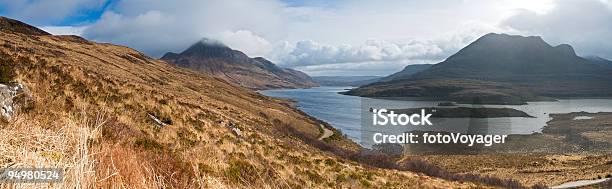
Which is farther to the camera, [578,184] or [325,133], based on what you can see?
[325,133]

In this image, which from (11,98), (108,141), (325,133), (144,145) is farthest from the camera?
(325,133)

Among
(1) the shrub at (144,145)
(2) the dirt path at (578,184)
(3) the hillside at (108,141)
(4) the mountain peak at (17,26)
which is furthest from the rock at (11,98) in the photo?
(4) the mountain peak at (17,26)

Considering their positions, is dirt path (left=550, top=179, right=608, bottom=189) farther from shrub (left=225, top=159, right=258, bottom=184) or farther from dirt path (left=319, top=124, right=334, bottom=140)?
shrub (left=225, top=159, right=258, bottom=184)

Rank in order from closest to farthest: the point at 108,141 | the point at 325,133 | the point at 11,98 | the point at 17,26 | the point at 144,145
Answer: the point at 108,141 < the point at 144,145 < the point at 11,98 < the point at 325,133 < the point at 17,26

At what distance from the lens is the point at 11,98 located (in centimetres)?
1048

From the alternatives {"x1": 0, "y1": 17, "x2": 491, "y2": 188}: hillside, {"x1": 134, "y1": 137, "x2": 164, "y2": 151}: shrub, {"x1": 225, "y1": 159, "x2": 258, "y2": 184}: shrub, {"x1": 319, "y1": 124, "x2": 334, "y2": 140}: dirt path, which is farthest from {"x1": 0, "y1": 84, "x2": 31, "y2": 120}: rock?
{"x1": 319, "y1": 124, "x2": 334, "y2": 140}: dirt path

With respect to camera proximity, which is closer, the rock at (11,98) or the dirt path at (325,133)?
the rock at (11,98)

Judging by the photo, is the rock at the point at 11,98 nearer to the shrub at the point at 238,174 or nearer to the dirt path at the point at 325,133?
the shrub at the point at 238,174

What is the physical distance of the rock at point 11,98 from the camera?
31.5 feet

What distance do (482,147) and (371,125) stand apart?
3110 cm

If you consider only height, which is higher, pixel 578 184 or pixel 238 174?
pixel 238 174

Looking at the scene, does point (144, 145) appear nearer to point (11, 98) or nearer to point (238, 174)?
point (238, 174)

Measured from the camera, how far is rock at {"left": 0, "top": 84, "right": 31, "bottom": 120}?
960cm

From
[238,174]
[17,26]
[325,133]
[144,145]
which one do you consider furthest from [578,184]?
[17,26]
